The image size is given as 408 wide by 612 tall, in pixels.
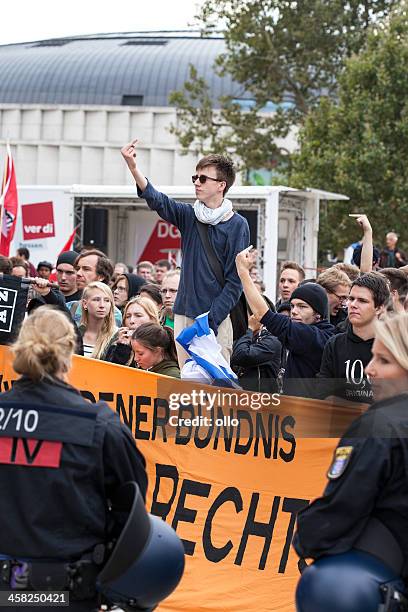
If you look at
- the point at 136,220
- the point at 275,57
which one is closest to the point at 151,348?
the point at 136,220

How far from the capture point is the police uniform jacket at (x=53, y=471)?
4609 millimetres

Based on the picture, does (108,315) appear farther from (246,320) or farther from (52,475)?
(52,475)

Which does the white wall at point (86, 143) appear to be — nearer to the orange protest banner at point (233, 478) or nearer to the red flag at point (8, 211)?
the red flag at point (8, 211)

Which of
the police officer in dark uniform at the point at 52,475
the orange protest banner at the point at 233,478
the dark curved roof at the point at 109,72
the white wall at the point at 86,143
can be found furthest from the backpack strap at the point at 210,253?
the dark curved roof at the point at 109,72

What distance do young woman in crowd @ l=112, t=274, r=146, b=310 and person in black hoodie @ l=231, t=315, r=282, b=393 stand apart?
158 inches

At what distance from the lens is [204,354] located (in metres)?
7.73

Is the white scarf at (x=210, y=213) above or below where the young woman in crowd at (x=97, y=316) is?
above

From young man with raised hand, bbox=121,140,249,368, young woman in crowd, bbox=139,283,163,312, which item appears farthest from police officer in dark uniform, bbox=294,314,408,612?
young woman in crowd, bbox=139,283,163,312

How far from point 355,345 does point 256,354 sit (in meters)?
1.26

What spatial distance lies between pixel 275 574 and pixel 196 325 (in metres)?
1.73

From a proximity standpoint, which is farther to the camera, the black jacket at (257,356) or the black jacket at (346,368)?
the black jacket at (257,356)

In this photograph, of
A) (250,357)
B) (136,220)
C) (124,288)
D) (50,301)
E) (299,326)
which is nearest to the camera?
(299,326)

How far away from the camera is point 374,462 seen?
445 cm

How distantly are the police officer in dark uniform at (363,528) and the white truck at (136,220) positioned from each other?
59.8ft
